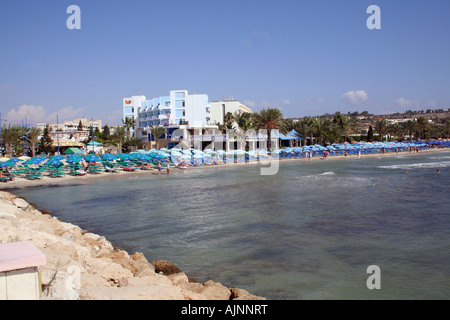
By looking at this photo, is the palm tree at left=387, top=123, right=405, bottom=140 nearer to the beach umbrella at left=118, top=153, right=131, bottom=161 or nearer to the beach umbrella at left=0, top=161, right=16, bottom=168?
the beach umbrella at left=118, top=153, right=131, bottom=161

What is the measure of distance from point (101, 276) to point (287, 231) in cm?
702

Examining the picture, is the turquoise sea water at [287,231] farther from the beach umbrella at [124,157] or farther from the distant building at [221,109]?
the distant building at [221,109]

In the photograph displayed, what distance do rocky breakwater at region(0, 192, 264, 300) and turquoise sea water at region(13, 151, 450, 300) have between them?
1.05 metres

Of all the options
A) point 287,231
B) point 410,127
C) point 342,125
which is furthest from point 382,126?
point 287,231

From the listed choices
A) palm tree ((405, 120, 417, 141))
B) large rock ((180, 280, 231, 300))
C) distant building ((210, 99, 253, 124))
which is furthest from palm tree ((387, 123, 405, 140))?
large rock ((180, 280, 231, 300))

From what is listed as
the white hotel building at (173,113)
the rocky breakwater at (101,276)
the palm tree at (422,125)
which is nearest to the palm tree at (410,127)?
the palm tree at (422,125)

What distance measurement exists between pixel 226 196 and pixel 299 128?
44.3 metres

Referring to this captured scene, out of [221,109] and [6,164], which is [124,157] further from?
[221,109]

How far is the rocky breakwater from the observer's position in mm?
5012

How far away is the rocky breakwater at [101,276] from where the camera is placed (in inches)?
197

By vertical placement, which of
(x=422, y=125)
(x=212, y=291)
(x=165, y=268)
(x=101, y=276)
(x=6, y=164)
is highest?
(x=422, y=125)

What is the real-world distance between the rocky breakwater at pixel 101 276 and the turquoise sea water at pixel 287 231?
105 cm

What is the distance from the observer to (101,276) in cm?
672
